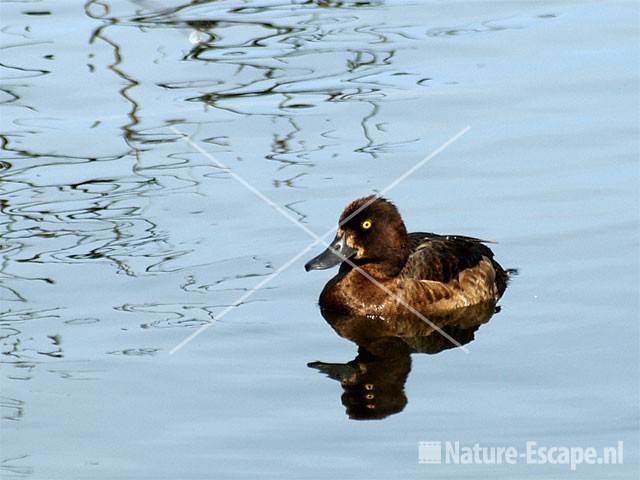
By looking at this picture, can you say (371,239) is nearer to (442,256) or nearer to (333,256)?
(333,256)

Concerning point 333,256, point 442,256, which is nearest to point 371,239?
point 333,256

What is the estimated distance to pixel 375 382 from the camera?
9.19 m

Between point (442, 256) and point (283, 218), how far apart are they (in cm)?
135

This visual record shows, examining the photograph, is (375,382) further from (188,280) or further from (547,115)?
(547,115)

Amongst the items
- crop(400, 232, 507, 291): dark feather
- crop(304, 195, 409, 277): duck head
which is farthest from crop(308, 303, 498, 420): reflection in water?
crop(304, 195, 409, 277): duck head

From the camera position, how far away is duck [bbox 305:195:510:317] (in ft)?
35.3

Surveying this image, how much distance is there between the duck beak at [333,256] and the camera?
35.0 feet

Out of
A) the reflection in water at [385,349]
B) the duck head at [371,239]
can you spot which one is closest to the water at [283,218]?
the reflection in water at [385,349]

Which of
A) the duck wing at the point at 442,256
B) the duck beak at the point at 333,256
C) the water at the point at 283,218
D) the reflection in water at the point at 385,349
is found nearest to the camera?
the water at the point at 283,218

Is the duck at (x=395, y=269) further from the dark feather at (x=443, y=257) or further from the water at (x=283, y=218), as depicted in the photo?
the water at (x=283, y=218)

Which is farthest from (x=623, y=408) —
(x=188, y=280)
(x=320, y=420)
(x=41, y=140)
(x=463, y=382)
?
(x=41, y=140)

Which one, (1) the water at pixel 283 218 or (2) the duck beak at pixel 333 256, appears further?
(2) the duck beak at pixel 333 256

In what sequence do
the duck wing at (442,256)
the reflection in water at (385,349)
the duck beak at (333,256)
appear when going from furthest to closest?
the duck wing at (442,256) < the duck beak at (333,256) < the reflection in water at (385,349)

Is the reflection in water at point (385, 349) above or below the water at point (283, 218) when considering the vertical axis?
below
